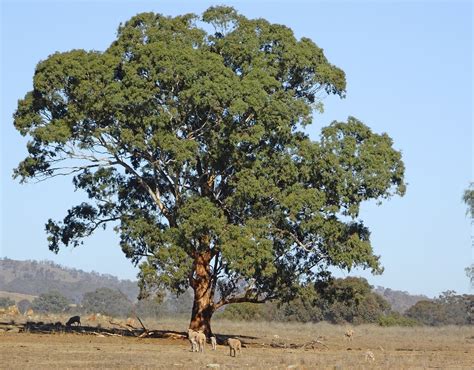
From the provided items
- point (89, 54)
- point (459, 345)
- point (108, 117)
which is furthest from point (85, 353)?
point (459, 345)

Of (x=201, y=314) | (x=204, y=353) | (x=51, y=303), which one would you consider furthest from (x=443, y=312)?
(x=204, y=353)

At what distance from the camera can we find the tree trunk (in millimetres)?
42344

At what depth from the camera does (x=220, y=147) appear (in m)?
40.1

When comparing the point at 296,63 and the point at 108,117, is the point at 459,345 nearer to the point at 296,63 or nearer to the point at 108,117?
the point at 296,63

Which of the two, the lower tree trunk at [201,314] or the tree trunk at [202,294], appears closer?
the tree trunk at [202,294]

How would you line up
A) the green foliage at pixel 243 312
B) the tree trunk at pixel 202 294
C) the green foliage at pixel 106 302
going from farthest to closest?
the green foliage at pixel 106 302 < the green foliage at pixel 243 312 < the tree trunk at pixel 202 294

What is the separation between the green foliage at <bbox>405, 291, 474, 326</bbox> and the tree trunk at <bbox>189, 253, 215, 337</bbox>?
80.3 metres

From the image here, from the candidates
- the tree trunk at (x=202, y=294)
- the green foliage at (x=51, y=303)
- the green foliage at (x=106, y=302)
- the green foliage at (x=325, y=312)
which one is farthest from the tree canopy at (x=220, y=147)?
the green foliage at (x=106, y=302)

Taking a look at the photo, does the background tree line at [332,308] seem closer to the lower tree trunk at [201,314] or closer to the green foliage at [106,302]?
the green foliage at [106,302]

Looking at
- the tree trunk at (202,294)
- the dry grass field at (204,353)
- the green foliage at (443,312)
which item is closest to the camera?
the dry grass field at (204,353)

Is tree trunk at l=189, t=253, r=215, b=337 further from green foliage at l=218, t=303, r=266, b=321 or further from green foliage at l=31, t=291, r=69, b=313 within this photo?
green foliage at l=31, t=291, r=69, b=313

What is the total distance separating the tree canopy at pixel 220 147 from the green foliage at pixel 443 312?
264 feet

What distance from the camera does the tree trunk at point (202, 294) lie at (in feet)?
139

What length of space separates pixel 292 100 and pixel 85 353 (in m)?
13.8
